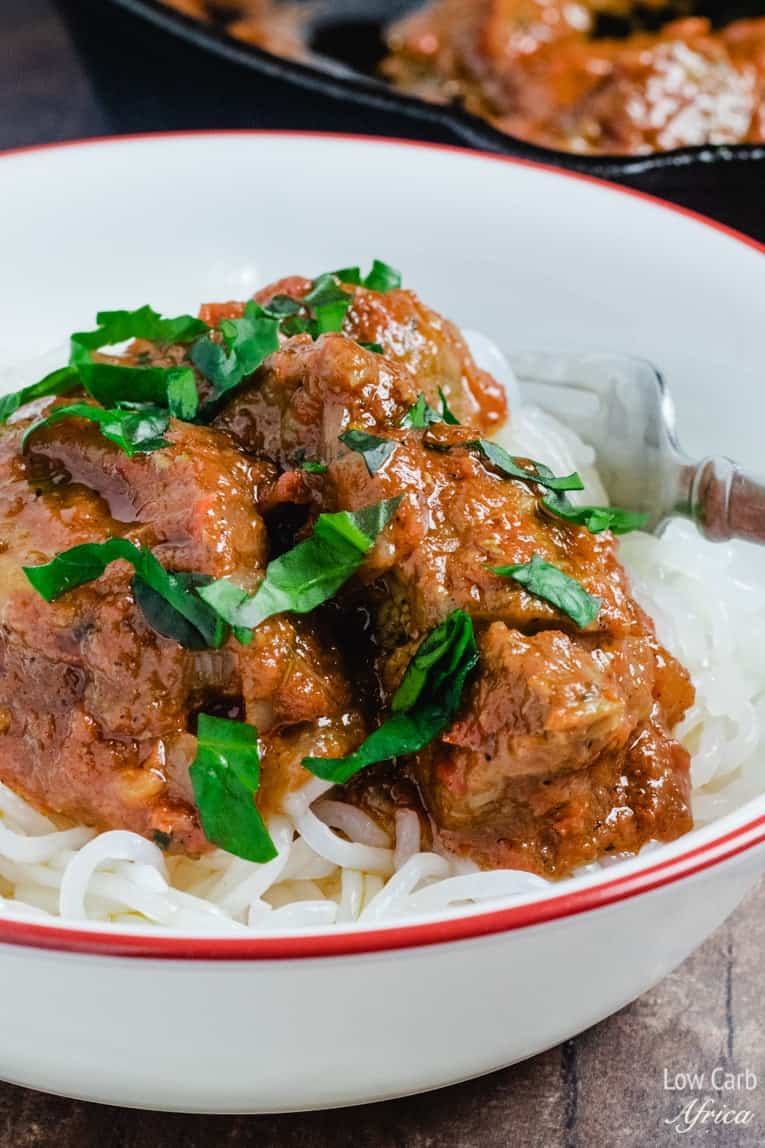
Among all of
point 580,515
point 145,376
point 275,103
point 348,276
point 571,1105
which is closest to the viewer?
point 571,1105

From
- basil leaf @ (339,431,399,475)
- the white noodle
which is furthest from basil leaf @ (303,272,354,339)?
the white noodle

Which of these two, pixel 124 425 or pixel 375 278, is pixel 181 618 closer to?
pixel 124 425

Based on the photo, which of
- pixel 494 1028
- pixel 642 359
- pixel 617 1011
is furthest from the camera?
pixel 642 359

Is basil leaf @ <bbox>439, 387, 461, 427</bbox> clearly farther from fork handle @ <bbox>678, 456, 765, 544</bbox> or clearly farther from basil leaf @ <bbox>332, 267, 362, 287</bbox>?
fork handle @ <bbox>678, 456, 765, 544</bbox>

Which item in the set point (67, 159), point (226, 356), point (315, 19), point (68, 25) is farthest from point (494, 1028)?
point (315, 19)

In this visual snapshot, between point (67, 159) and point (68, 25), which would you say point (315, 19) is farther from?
point (67, 159)

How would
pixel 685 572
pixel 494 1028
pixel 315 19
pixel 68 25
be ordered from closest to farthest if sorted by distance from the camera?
pixel 494 1028
pixel 685 572
pixel 68 25
pixel 315 19

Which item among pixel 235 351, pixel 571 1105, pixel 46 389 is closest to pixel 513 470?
pixel 235 351
